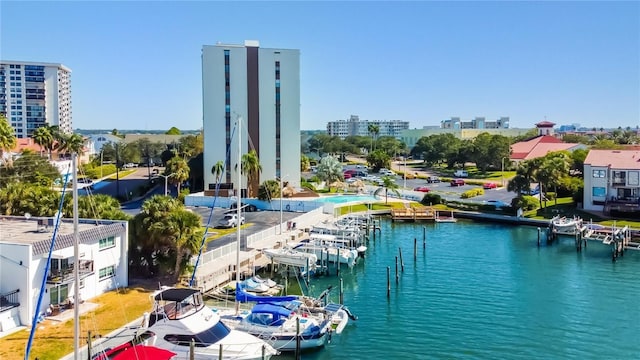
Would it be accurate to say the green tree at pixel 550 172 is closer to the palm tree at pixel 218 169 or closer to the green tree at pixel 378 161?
the palm tree at pixel 218 169

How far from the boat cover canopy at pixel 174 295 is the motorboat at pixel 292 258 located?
20859mm

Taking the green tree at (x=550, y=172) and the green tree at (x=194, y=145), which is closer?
the green tree at (x=550, y=172)

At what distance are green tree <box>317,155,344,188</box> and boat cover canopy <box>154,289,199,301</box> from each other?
247 feet

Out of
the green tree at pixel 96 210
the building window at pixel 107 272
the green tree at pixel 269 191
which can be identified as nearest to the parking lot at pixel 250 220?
the green tree at pixel 269 191

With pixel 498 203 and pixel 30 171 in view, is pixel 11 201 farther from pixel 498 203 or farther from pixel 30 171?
pixel 498 203

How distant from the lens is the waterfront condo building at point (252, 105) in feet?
305

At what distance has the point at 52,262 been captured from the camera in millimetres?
34188

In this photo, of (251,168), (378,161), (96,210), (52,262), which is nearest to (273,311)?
(52,262)

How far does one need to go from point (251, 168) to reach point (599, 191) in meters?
50.2

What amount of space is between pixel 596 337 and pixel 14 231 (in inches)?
1535

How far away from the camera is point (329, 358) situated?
3331 cm

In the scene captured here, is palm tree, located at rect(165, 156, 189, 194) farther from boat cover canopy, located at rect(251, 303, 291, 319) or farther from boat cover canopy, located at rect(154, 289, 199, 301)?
boat cover canopy, located at rect(154, 289, 199, 301)

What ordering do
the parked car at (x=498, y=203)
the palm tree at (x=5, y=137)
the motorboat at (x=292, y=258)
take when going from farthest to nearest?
the parked car at (x=498, y=203), the palm tree at (x=5, y=137), the motorboat at (x=292, y=258)

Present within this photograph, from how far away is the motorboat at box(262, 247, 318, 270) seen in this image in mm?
50938
